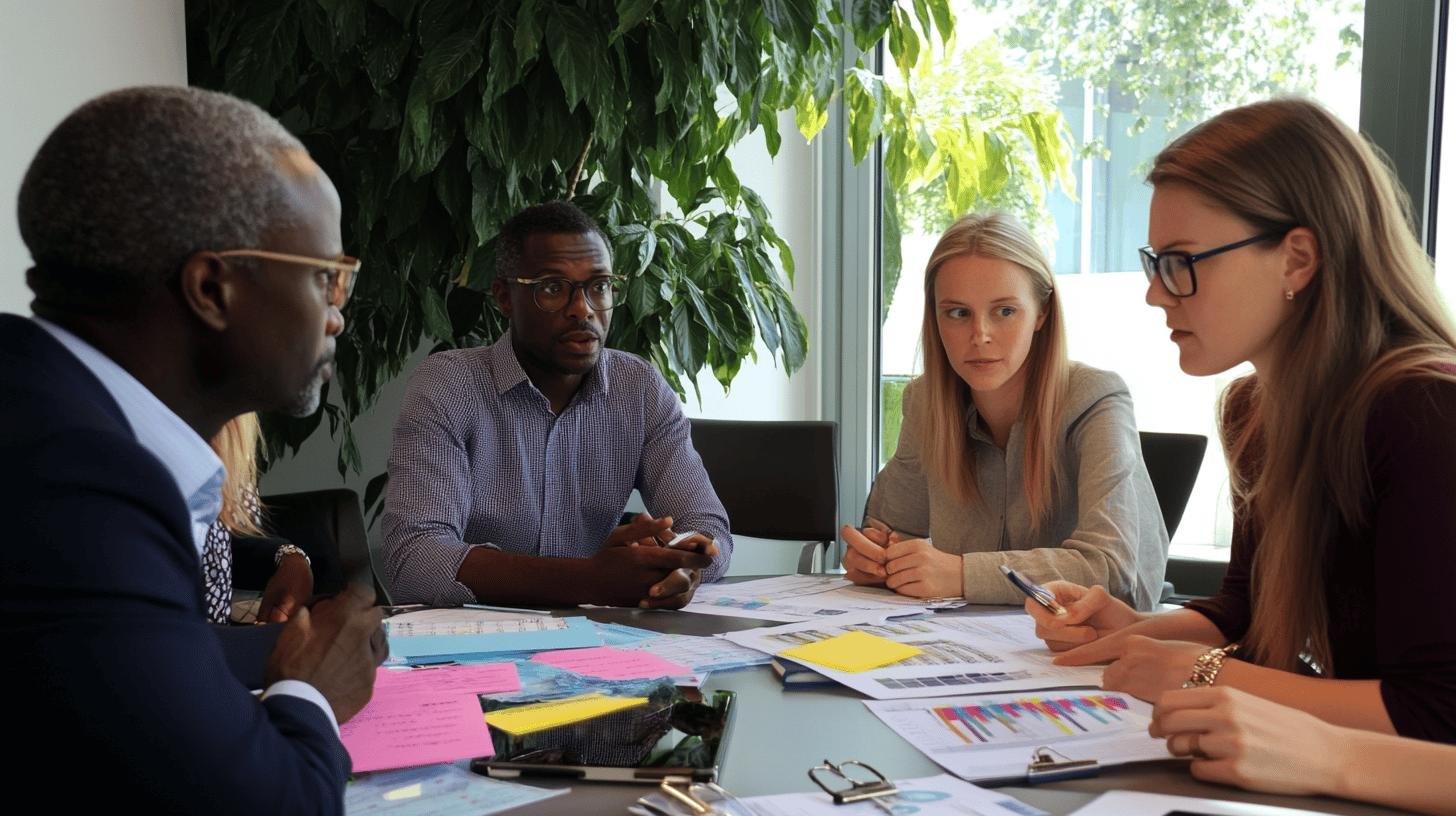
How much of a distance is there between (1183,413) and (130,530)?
10.8ft

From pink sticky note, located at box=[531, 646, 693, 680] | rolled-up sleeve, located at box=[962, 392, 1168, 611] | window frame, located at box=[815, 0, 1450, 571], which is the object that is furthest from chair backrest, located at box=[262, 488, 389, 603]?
window frame, located at box=[815, 0, 1450, 571]

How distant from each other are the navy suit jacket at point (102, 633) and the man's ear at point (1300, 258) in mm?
1276

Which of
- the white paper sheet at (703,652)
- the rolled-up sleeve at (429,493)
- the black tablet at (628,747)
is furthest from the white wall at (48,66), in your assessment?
the black tablet at (628,747)

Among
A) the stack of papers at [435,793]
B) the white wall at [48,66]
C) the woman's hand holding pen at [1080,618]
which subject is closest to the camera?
the stack of papers at [435,793]

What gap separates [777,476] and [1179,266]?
1.69 m

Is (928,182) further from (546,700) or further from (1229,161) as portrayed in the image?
(546,700)

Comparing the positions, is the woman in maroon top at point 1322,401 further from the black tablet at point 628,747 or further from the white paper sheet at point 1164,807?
the black tablet at point 628,747

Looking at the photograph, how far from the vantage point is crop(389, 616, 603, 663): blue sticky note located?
63.6 inches

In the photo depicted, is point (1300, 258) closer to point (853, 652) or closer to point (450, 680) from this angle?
point (853, 652)

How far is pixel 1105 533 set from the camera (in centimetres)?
210

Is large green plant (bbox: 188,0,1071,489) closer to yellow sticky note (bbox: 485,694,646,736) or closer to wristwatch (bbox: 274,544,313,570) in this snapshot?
wristwatch (bbox: 274,544,313,570)

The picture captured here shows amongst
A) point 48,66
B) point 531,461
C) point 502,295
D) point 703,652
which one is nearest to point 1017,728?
point 703,652

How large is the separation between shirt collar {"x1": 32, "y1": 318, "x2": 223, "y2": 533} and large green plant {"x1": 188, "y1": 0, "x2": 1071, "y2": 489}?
182 centimetres

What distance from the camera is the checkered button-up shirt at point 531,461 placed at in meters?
2.35
